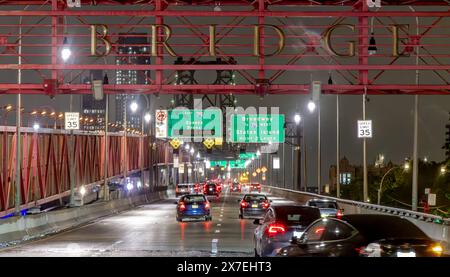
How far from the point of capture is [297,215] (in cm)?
2302

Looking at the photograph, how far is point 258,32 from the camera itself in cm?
2642

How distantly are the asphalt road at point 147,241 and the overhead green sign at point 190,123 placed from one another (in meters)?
39.3

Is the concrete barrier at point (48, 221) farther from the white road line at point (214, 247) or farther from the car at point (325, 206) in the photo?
the car at point (325, 206)

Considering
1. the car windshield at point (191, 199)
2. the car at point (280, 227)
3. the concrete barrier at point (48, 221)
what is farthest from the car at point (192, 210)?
the car at point (280, 227)

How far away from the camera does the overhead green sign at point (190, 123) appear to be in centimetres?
8269

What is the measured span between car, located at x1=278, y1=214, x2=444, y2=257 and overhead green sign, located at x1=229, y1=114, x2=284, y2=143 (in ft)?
221

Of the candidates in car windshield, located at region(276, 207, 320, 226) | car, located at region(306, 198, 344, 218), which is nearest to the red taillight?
car windshield, located at region(276, 207, 320, 226)

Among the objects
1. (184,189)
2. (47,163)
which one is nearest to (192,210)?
(47,163)

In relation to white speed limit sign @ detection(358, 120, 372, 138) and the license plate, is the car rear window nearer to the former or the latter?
white speed limit sign @ detection(358, 120, 372, 138)

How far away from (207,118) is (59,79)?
56.7m

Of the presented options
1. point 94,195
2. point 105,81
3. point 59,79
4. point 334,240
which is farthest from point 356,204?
point 94,195

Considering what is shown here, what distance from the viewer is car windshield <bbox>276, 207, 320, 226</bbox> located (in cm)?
2259

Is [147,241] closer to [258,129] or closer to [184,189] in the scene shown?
[258,129]
